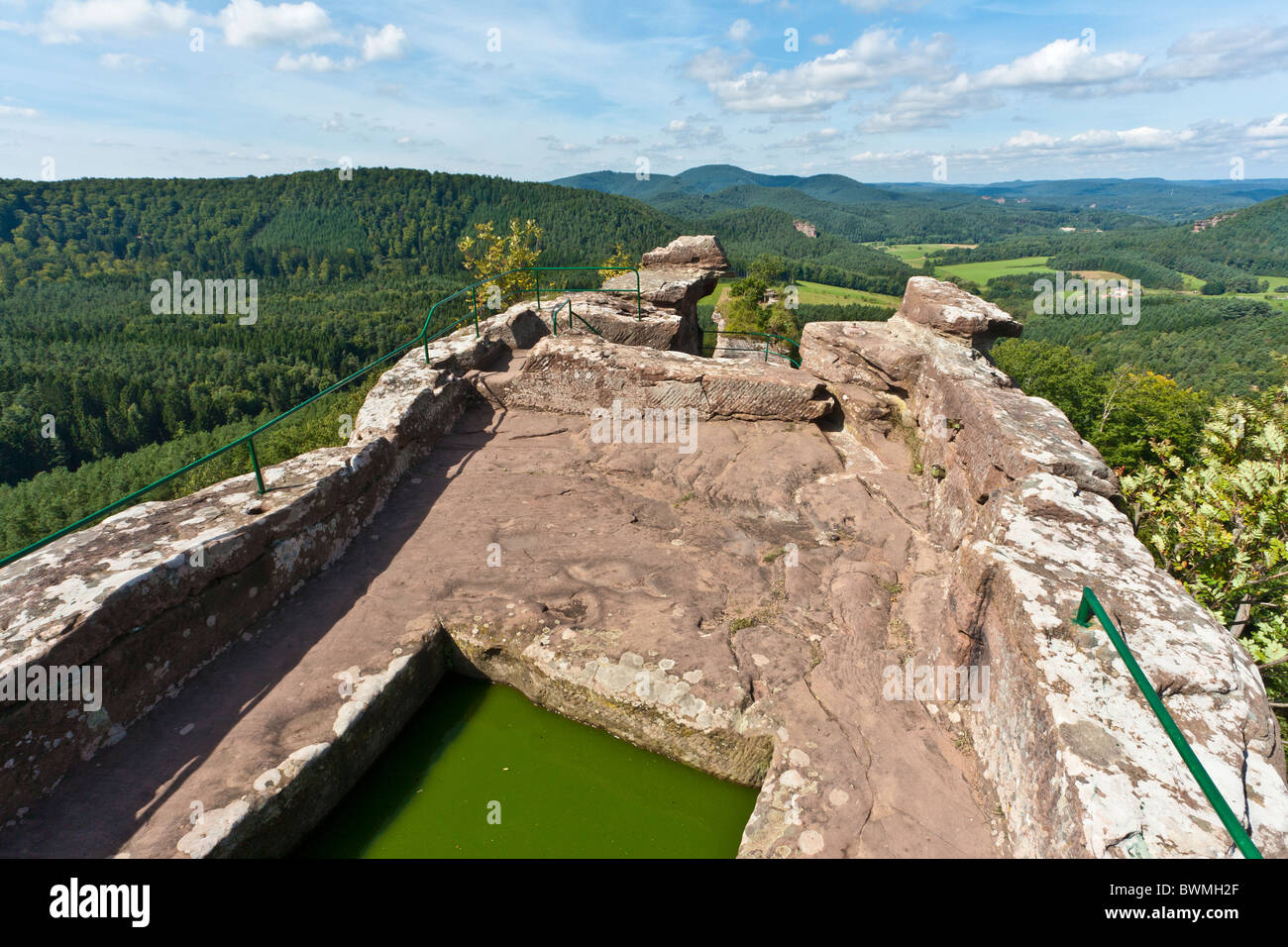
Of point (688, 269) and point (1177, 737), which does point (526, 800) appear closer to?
point (1177, 737)

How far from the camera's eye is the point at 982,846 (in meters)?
4.27

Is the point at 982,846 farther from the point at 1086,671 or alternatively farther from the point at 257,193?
the point at 257,193

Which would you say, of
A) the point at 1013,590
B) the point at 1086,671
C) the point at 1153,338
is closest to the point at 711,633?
the point at 1013,590

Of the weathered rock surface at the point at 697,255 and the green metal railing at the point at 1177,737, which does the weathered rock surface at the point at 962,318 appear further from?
the weathered rock surface at the point at 697,255

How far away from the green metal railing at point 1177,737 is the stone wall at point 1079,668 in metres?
0.16

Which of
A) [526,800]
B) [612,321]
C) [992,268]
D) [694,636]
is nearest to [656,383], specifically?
[612,321]

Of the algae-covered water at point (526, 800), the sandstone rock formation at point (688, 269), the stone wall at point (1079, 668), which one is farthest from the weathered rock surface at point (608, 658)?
the sandstone rock formation at point (688, 269)

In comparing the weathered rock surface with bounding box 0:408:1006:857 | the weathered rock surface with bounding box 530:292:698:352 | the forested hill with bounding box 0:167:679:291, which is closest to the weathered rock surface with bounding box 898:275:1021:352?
the weathered rock surface with bounding box 0:408:1006:857

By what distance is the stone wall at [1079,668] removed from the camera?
3.40 meters

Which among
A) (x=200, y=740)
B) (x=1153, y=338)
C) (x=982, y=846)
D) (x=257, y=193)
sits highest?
(x=257, y=193)

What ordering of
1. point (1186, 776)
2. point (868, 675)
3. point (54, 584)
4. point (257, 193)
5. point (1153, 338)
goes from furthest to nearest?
point (257, 193) → point (1153, 338) → point (868, 675) → point (54, 584) → point (1186, 776)

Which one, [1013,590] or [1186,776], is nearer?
[1186,776]

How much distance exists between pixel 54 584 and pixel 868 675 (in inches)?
273

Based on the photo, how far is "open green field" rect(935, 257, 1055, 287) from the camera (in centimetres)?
14165
